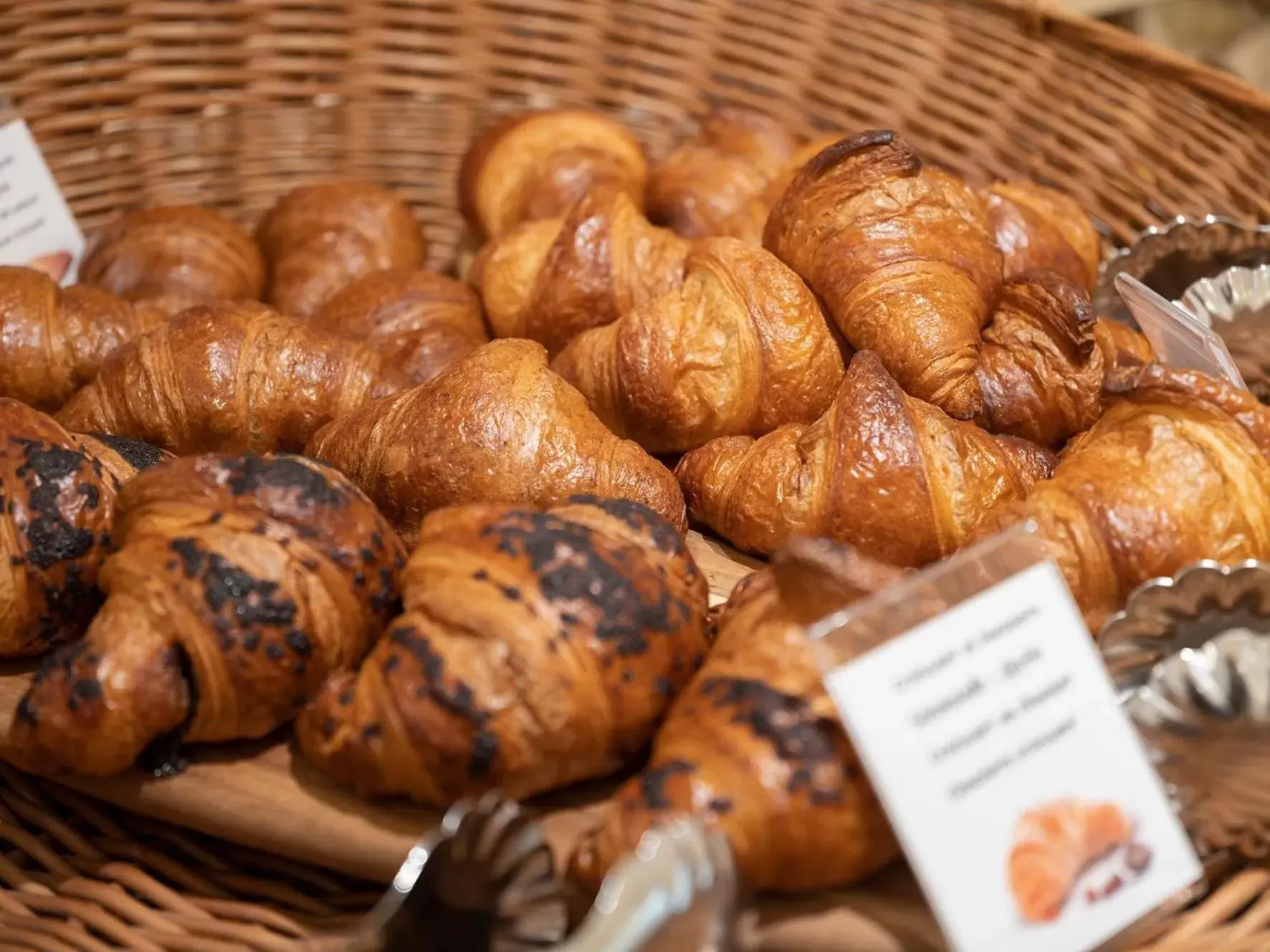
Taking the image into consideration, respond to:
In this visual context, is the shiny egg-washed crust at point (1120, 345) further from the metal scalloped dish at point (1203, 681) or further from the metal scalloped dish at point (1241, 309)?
the metal scalloped dish at point (1203, 681)

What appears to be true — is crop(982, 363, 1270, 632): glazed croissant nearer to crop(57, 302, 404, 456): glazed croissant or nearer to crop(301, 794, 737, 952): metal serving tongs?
crop(301, 794, 737, 952): metal serving tongs

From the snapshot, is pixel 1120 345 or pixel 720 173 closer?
pixel 1120 345

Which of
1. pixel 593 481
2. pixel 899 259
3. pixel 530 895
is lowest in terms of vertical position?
pixel 530 895

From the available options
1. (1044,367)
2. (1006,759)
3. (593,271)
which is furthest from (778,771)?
(593,271)

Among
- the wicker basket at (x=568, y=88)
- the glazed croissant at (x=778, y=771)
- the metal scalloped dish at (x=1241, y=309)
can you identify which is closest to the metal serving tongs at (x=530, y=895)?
the glazed croissant at (x=778, y=771)

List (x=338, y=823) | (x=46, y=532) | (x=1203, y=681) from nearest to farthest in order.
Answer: (x=1203, y=681)
(x=338, y=823)
(x=46, y=532)

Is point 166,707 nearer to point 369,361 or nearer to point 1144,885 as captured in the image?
point 369,361

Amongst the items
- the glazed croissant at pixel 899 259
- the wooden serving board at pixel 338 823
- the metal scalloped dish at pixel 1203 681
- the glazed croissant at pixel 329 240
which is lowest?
the wooden serving board at pixel 338 823

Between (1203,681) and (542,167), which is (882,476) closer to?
(1203,681)
